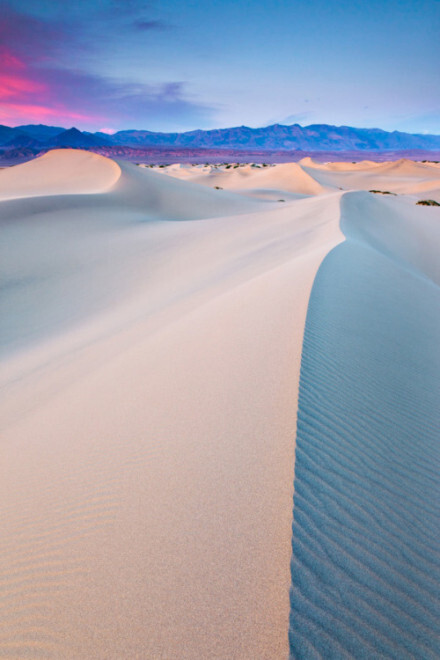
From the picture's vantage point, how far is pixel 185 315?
18.9ft

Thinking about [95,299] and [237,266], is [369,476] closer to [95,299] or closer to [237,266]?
[237,266]

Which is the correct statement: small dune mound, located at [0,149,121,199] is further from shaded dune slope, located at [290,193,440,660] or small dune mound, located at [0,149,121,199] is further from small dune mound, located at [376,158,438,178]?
small dune mound, located at [376,158,438,178]

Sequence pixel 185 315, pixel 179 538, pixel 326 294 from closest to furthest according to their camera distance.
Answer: pixel 179 538, pixel 326 294, pixel 185 315

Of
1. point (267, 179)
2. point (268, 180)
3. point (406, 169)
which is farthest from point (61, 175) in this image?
point (406, 169)

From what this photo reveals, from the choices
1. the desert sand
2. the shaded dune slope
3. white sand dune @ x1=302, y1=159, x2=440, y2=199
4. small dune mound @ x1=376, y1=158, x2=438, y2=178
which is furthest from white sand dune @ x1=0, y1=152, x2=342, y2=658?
small dune mound @ x1=376, y1=158, x2=438, y2=178

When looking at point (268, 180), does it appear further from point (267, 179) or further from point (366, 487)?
point (366, 487)

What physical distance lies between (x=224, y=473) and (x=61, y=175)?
3047cm

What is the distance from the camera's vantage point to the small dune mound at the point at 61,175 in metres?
23.3

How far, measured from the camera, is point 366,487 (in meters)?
2.37

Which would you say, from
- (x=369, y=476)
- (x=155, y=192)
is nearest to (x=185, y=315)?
(x=369, y=476)

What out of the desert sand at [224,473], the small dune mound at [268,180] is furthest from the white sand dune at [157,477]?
the small dune mound at [268,180]

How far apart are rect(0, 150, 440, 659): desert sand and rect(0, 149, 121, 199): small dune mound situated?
62.4 ft

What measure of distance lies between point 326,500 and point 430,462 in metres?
1.13

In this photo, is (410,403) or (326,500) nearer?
(326,500)
